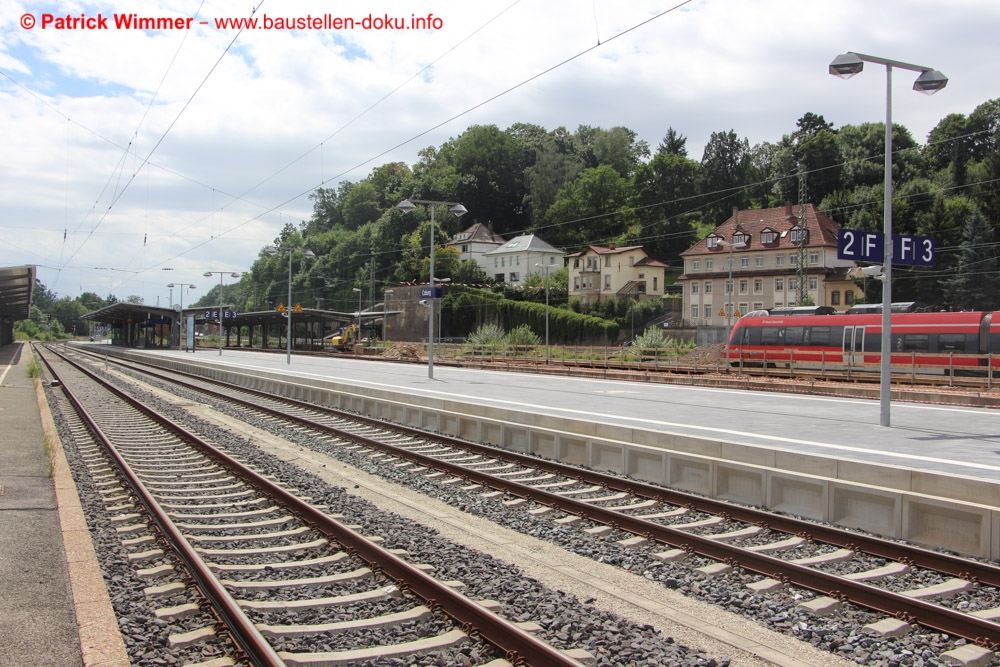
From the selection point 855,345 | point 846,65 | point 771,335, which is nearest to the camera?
point 846,65

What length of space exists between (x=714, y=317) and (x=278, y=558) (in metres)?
72.0

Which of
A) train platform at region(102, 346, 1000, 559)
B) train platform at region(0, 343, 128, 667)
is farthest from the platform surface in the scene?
train platform at region(0, 343, 128, 667)

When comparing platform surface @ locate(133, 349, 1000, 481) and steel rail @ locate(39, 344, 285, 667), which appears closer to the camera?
steel rail @ locate(39, 344, 285, 667)

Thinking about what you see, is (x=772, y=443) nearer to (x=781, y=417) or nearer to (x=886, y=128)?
(x=781, y=417)

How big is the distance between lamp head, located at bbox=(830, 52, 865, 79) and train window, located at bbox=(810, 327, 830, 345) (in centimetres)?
2031

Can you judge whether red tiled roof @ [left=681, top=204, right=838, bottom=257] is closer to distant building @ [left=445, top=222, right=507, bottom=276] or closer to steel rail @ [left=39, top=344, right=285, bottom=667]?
distant building @ [left=445, top=222, right=507, bottom=276]

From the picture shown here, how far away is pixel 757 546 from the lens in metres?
7.89

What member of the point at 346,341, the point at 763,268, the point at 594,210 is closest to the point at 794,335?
the point at 346,341

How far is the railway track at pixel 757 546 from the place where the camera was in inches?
242

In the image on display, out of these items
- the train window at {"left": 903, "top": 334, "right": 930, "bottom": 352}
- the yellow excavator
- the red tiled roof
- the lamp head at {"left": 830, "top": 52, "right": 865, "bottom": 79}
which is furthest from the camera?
the red tiled roof

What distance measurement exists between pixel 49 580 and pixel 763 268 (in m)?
74.2

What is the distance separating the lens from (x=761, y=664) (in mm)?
5117

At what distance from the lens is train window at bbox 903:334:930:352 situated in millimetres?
28516

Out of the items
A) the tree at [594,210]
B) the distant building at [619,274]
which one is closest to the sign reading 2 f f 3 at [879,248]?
the distant building at [619,274]
